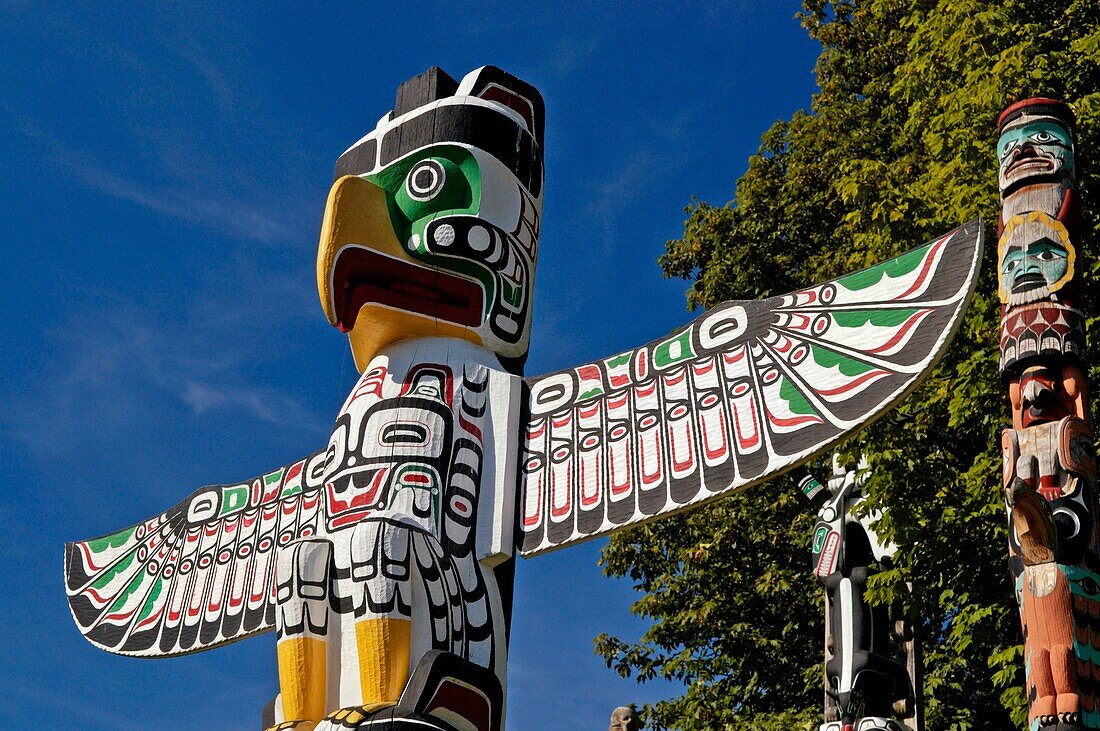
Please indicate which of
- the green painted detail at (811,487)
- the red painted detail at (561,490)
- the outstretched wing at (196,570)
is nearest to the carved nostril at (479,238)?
the red painted detail at (561,490)

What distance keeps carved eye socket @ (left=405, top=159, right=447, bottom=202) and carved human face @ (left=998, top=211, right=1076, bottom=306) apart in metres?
2.77

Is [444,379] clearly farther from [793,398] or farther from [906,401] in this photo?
[906,401]

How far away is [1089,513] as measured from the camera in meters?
6.27

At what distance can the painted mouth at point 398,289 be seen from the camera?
581 cm

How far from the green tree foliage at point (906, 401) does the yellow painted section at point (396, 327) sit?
3.84 meters

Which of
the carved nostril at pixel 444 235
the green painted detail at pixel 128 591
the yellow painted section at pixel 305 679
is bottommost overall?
the yellow painted section at pixel 305 679

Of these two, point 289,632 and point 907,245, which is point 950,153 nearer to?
point 907,245

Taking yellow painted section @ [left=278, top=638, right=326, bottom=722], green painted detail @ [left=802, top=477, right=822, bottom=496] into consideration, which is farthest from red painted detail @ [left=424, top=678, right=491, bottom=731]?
green painted detail @ [left=802, top=477, right=822, bottom=496]

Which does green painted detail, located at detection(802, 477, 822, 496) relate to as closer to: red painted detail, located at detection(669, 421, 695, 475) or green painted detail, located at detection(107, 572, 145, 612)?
red painted detail, located at detection(669, 421, 695, 475)

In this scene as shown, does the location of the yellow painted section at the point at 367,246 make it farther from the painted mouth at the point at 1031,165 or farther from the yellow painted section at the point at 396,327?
the painted mouth at the point at 1031,165

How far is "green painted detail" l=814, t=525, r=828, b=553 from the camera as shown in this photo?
28.1 ft

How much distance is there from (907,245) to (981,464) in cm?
172

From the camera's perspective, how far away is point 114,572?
6.83m

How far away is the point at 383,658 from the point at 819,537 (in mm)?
4338
